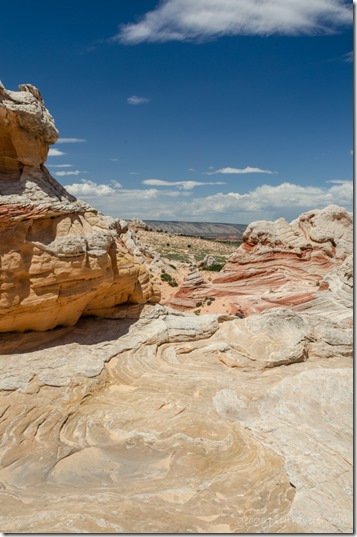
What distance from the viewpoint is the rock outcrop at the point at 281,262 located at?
976 inches

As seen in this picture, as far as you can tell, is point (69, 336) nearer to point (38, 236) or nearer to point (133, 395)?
point (133, 395)

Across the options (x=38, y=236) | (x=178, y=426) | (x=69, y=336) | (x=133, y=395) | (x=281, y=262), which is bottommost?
(x=178, y=426)

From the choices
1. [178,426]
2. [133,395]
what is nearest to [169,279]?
[133,395]

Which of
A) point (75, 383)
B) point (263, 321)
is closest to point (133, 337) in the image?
point (75, 383)

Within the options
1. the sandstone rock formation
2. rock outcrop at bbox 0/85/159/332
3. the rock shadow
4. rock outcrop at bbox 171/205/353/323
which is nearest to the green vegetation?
rock outcrop at bbox 171/205/353/323

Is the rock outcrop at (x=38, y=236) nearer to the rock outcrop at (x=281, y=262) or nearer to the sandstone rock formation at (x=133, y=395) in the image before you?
the sandstone rock formation at (x=133, y=395)

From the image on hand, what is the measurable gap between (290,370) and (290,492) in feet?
15.3

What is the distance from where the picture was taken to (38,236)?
10.1 meters

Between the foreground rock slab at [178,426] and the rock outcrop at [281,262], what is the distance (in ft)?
38.5

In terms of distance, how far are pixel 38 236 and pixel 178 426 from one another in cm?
574

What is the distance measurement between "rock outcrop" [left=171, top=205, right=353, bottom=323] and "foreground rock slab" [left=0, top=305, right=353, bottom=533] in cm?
1172

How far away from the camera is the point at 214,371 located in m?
10.9

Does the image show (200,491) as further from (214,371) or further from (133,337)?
(133,337)

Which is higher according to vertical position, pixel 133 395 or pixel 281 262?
pixel 281 262
